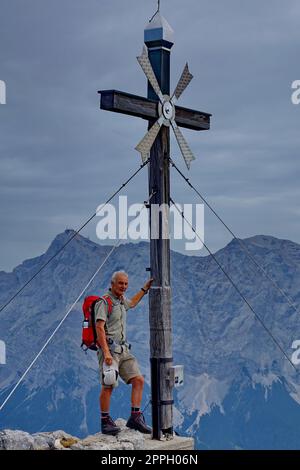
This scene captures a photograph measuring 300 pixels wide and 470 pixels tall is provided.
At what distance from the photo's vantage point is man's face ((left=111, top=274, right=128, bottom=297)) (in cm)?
1269

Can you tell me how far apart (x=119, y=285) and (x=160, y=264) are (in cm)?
84

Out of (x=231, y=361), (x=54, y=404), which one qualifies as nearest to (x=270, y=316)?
(x=231, y=361)

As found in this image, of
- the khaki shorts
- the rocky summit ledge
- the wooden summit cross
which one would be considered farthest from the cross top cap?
the rocky summit ledge

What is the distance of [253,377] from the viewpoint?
129 meters

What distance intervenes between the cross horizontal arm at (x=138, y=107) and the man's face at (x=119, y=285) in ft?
7.31

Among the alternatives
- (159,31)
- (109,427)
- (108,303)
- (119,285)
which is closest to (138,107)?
(159,31)

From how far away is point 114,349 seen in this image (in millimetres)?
12641

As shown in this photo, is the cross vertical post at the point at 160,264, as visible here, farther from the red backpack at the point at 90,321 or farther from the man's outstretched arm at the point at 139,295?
the red backpack at the point at 90,321

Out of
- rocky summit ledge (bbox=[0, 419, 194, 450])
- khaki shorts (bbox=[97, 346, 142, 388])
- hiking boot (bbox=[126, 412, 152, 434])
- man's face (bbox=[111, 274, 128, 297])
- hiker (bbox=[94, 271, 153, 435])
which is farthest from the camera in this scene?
hiking boot (bbox=[126, 412, 152, 434])

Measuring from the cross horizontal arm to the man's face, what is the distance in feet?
7.31

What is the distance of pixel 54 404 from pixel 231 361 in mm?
24099

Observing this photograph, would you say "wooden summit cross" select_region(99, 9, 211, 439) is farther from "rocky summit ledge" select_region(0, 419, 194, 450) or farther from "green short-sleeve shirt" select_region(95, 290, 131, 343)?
"green short-sleeve shirt" select_region(95, 290, 131, 343)
